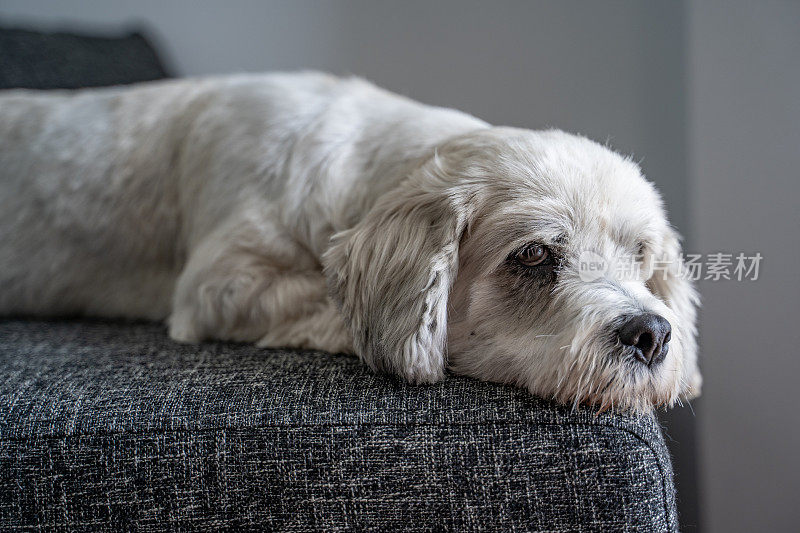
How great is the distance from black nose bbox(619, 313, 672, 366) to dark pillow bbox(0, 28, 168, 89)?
6.23 ft

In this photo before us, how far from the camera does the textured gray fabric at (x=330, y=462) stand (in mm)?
961

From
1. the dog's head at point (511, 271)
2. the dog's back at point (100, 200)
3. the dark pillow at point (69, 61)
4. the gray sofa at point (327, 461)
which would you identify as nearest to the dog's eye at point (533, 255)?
the dog's head at point (511, 271)

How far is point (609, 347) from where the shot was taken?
1.07 m

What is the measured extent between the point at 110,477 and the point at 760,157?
176cm

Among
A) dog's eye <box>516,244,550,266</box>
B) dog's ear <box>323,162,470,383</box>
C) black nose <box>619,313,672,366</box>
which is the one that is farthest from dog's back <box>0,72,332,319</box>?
black nose <box>619,313,672,366</box>

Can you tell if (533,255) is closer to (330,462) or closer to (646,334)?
(646,334)

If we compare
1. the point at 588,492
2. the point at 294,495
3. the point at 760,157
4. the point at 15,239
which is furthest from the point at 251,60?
the point at 588,492

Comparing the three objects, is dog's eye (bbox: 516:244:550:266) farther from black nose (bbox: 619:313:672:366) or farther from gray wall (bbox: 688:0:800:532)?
gray wall (bbox: 688:0:800:532)

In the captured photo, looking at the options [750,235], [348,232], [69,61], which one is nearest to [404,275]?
[348,232]

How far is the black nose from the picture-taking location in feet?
3.47

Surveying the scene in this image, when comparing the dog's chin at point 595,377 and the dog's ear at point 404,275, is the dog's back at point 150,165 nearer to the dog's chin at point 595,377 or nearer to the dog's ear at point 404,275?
the dog's ear at point 404,275

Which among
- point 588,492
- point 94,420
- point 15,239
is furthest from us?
point 15,239

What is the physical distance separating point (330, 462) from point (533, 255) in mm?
486

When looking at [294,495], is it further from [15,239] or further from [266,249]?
[15,239]
